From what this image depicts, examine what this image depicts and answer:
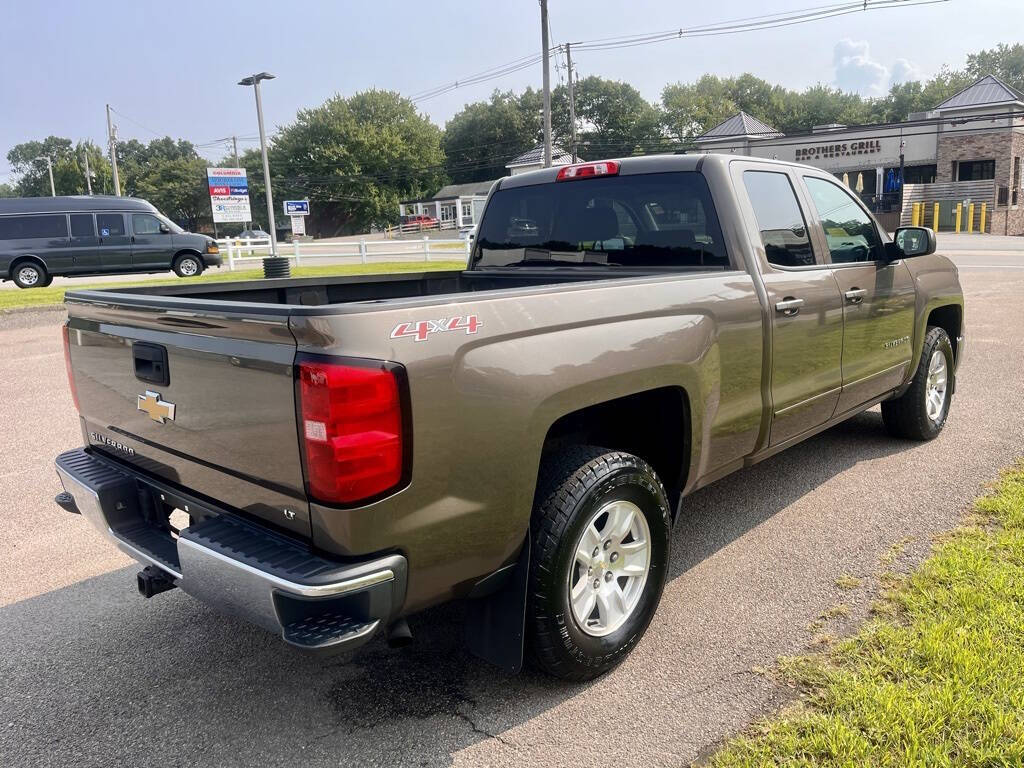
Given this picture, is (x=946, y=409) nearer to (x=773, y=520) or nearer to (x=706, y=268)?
(x=773, y=520)

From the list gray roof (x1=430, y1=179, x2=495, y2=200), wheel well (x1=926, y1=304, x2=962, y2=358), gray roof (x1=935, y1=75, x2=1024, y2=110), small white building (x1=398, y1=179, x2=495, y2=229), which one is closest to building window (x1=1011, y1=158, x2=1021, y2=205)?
gray roof (x1=935, y1=75, x2=1024, y2=110)

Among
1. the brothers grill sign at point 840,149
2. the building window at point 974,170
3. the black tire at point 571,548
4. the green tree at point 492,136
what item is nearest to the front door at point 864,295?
the black tire at point 571,548

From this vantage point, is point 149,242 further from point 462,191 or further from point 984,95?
point 462,191

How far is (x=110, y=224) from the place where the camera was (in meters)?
21.2

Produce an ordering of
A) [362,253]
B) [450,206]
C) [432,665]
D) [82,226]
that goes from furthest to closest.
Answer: [450,206] < [362,253] < [82,226] < [432,665]

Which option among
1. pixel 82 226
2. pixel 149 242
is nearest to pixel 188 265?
pixel 149 242

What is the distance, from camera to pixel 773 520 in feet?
14.0

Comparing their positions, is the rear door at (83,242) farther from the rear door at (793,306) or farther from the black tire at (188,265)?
the rear door at (793,306)

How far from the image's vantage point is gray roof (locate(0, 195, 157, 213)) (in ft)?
67.1

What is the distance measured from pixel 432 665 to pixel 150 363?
1.54m

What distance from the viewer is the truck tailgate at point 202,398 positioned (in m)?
2.21

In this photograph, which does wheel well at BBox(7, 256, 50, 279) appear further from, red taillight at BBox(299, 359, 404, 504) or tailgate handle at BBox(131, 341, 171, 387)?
red taillight at BBox(299, 359, 404, 504)

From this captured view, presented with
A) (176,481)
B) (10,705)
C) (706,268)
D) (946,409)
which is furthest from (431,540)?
(946,409)

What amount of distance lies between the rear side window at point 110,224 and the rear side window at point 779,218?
21.4 meters
